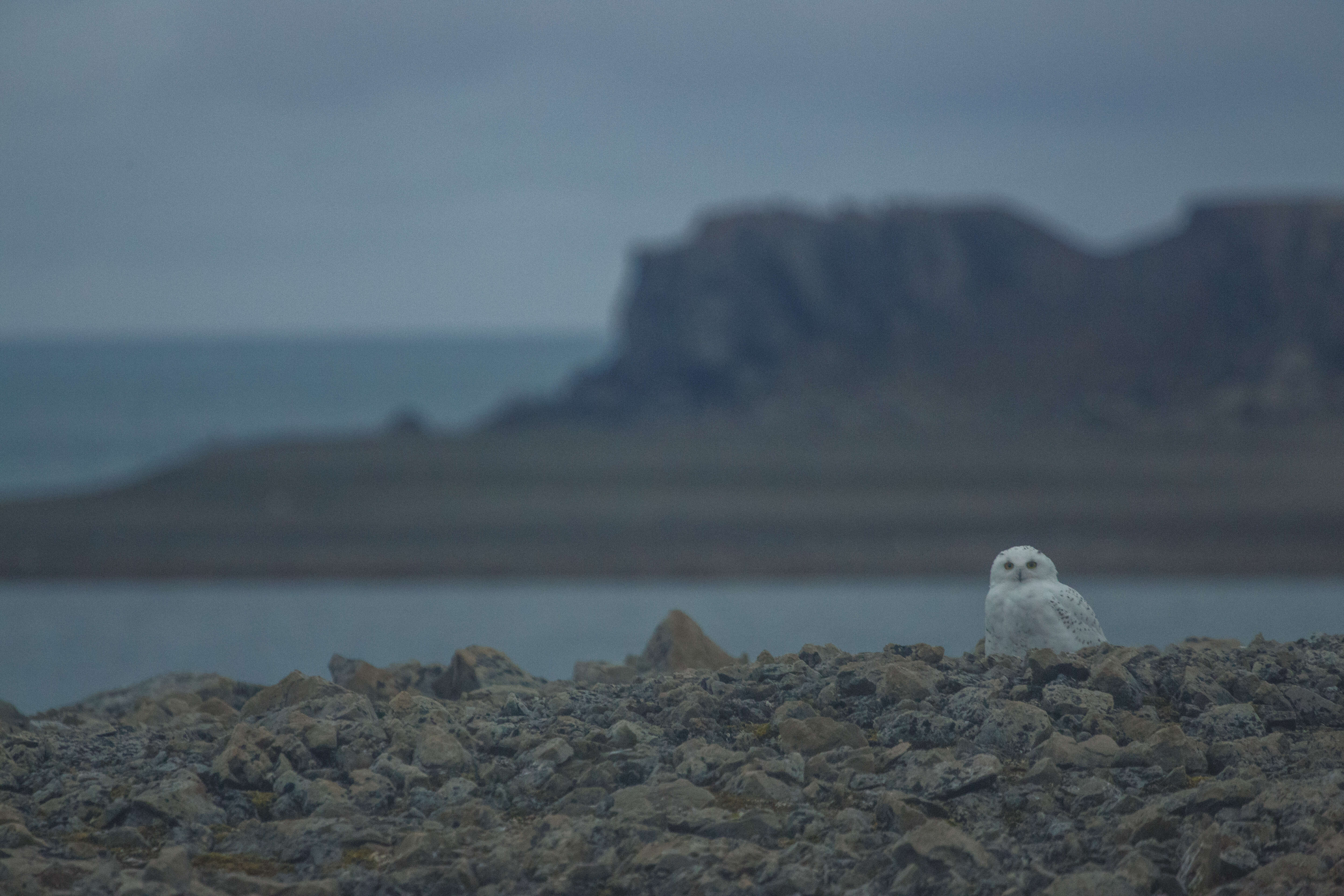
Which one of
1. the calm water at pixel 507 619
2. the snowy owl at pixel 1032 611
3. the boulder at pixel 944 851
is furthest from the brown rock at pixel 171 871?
the calm water at pixel 507 619

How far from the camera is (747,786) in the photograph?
22.0 ft

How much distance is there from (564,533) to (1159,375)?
37.6m

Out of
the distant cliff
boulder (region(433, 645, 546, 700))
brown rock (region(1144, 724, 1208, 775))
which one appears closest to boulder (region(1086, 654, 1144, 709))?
brown rock (region(1144, 724, 1208, 775))

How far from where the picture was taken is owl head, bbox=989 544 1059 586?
8305 millimetres

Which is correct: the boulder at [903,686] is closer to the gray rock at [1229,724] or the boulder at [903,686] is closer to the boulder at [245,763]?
the gray rock at [1229,724]

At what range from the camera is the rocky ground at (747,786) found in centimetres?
598

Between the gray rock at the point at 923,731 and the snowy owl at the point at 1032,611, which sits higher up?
the snowy owl at the point at 1032,611

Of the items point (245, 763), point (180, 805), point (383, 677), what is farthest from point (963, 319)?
point (180, 805)

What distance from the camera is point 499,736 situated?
747 centimetres

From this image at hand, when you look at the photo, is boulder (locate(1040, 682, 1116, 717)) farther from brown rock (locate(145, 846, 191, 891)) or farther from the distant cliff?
the distant cliff

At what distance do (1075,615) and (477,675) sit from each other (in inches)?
155

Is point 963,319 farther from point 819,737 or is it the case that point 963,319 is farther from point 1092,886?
point 1092,886

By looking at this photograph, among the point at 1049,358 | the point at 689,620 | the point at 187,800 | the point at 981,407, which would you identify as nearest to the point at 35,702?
the point at 689,620

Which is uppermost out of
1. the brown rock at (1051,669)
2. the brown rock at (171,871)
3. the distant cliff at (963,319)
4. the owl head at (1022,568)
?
the distant cliff at (963,319)
